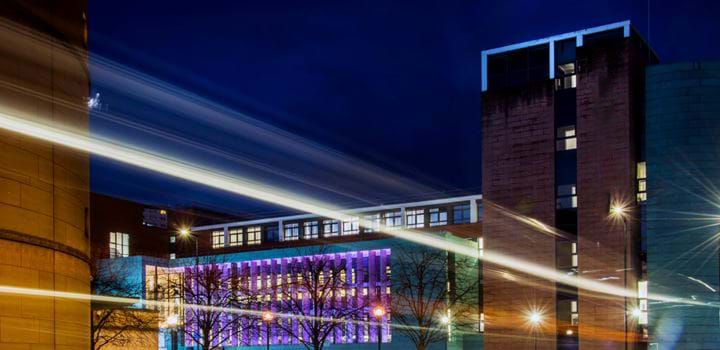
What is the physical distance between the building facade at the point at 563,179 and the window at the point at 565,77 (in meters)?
0.07

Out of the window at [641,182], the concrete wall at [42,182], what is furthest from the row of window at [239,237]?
the concrete wall at [42,182]

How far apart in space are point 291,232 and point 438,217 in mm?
21645

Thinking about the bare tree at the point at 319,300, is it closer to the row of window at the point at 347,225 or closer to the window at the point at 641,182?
the row of window at the point at 347,225

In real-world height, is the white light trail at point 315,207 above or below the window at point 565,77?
below

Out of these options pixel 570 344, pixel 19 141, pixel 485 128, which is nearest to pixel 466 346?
pixel 570 344

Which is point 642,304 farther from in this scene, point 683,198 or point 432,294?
point 432,294

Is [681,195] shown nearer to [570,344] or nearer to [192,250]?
[570,344]

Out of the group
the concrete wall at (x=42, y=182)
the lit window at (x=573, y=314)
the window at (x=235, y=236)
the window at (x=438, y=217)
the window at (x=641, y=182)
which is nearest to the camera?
the concrete wall at (x=42, y=182)

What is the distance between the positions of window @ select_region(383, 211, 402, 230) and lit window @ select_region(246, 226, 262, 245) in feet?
62.7

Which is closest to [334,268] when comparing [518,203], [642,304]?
[518,203]

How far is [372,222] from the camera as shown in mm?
101688

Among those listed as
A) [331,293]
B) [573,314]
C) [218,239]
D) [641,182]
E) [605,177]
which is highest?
[605,177]

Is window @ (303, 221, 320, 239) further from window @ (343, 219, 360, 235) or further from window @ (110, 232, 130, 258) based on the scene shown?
window @ (110, 232, 130, 258)

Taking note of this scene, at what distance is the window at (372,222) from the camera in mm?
100956
